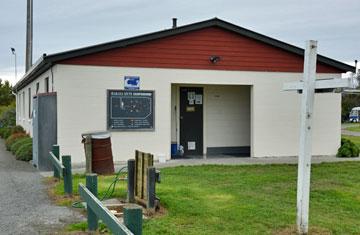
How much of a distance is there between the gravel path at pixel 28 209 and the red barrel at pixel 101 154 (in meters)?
1.31

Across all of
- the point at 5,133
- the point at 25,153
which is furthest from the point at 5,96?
the point at 25,153

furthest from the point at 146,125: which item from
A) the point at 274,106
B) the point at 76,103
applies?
the point at 274,106

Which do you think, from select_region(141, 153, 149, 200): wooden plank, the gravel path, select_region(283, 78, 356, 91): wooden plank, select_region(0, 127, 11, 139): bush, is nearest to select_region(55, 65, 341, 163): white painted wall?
the gravel path

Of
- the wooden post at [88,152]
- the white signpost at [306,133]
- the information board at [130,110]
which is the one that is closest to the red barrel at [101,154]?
the wooden post at [88,152]

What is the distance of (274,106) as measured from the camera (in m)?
16.2

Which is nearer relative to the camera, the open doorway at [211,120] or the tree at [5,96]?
the open doorway at [211,120]

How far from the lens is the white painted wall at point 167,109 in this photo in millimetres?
14242

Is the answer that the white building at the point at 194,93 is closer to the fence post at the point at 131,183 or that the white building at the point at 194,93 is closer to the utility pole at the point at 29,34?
the fence post at the point at 131,183

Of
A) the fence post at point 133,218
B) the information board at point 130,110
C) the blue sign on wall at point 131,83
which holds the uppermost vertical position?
the blue sign on wall at point 131,83

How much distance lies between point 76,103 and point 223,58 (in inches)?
182

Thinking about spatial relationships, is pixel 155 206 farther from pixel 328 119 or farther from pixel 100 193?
pixel 328 119

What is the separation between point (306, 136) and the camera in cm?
621

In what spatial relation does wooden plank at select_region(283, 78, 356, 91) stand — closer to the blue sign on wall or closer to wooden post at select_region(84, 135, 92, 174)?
wooden post at select_region(84, 135, 92, 174)

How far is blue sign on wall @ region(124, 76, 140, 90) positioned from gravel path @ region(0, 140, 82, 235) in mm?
3734
